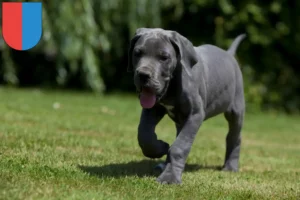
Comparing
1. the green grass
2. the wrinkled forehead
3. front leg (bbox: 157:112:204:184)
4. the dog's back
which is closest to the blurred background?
the green grass

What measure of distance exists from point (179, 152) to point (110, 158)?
3.88ft

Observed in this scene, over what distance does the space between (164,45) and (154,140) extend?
0.80 m

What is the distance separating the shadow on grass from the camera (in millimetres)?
5274

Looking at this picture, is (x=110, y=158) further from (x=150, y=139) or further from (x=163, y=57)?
(x=163, y=57)

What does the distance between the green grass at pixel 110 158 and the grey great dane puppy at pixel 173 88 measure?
282mm

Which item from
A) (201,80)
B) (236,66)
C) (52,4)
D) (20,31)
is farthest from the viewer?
(52,4)

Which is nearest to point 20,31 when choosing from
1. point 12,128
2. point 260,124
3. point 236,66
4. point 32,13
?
point 32,13

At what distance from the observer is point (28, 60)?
1638 centimetres

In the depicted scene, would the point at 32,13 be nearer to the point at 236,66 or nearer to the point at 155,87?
the point at 236,66

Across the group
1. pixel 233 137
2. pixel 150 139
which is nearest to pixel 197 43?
pixel 233 137

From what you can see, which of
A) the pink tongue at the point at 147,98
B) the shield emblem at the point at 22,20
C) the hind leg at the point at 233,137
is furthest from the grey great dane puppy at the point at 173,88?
the shield emblem at the point at 22,20

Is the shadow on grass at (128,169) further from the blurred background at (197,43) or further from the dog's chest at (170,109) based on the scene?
the blurred background at (197,43)

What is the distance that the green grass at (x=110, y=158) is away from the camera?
15.0ft

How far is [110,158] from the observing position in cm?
625
